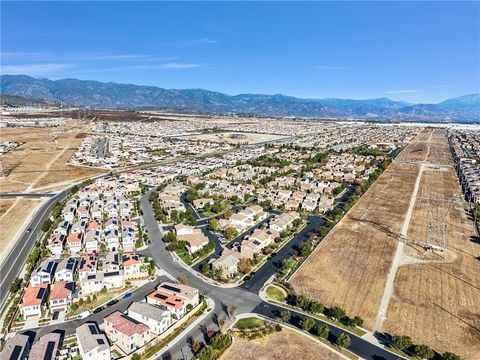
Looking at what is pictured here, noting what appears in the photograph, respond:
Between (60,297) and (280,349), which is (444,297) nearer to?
(280,349)

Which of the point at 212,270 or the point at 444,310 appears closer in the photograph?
the point at 444,310

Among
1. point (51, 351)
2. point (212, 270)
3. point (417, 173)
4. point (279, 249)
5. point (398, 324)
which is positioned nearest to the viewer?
point (51, 351)

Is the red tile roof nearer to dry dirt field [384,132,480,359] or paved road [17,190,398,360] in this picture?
paved road [17,190,398,360]

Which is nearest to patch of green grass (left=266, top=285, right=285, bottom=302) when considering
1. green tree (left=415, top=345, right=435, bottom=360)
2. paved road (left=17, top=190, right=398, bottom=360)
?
paved road (left=17, top=190, right=398, bottom=360)

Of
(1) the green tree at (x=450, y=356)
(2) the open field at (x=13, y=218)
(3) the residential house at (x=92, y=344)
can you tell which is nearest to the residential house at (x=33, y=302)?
(3) the residential house at (x=92, y=344)

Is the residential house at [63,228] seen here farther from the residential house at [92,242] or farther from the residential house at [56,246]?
the residential house at [92,242]

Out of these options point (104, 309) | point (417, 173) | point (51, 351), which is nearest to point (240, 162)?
point (417, 173)

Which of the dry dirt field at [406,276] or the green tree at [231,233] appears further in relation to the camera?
the green tree at [231,233]

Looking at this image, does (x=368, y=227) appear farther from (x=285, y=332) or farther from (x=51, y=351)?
(x=51, y=351)
